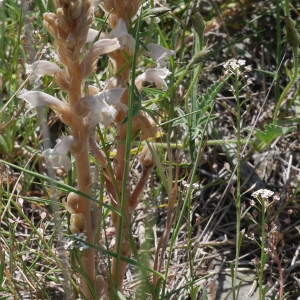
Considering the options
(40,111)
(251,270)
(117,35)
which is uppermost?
(117,35)

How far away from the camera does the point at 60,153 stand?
4.41ft

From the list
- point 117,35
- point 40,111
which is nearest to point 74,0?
point 117,35

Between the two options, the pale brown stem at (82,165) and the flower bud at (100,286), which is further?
the flower bud at (100,286)

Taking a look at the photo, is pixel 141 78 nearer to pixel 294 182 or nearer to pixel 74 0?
pixel 74 0

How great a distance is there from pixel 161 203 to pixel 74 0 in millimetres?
1205

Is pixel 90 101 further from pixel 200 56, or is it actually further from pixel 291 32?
pixel 291 32

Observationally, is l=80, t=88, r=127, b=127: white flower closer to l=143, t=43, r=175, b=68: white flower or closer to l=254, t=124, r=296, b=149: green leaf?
l=143, t=43, r=175, b=68: white flower

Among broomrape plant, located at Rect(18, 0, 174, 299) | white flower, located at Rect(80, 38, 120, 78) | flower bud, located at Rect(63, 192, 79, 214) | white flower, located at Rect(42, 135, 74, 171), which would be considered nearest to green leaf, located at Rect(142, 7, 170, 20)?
broomrape plant, located at Rect(18, 0, 174, 299)

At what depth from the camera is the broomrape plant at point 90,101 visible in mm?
1276

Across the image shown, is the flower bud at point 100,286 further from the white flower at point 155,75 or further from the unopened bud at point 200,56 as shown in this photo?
the unopened bud at point 200,56

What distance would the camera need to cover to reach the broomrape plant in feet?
4.19

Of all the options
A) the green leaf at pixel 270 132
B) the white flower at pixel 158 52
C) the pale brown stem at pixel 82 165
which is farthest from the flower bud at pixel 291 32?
the pale brown stem at pixel 82 165

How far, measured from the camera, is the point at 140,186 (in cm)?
164

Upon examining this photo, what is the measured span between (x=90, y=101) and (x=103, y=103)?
0.03 meters
